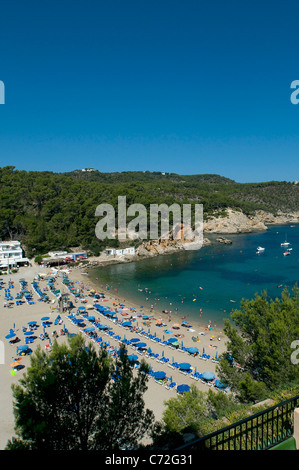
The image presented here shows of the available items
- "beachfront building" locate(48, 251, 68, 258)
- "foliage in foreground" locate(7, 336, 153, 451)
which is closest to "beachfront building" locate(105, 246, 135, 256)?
"beachfront building" locate(48, 251, 68, 258)

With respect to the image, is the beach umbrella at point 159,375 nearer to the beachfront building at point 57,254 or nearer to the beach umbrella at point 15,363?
the beach umbrella at point 15,363

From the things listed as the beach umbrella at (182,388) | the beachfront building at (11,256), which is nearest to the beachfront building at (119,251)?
the beachfront building at (11,256)

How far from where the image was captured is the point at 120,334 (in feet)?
56.0

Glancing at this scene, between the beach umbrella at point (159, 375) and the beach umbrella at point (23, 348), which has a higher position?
the beach umbrella at point (23, 348)

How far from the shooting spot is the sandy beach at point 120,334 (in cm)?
1109

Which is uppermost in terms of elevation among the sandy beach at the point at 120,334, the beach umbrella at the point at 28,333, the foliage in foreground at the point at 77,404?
the foliage in foreground at the point at 77,404

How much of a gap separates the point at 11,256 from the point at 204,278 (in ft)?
72.5

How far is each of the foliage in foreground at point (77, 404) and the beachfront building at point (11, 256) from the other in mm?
29551

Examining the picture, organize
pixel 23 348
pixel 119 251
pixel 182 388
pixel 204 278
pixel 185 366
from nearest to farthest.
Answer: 1. pixel 182 388
2. pixel 185 366
3. pixel 23 348
4. pixel 204 278
5. pixel 119 251

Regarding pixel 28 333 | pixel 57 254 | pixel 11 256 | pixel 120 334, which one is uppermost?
pixel 11 256

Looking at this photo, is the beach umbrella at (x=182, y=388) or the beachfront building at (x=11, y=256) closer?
the beach umbrella at (x=182, y=388)

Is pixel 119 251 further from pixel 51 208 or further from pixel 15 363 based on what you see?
pixel 15 363

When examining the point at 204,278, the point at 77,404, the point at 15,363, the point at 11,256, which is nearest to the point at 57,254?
the point at 11,256

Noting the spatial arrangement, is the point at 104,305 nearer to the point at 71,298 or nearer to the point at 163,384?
the point at 71,298
